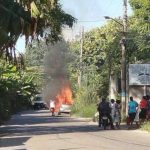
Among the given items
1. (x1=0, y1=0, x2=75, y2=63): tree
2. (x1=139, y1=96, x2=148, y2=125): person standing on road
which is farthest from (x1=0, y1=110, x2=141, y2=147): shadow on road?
(x1=0, y1=0, x2=75, y2=63): tree

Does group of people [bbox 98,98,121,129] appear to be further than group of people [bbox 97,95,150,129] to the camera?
Yes

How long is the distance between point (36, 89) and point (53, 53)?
32400 mm

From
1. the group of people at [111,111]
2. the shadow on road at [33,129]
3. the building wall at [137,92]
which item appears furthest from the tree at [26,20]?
the building wall at [137,92]

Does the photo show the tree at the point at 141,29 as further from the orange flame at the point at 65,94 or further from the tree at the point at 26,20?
the orange flame at the point at 65,94

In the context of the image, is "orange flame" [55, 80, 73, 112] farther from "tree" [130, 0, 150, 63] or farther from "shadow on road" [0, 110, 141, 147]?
"shadow on road" [0, 110, 141, 147]

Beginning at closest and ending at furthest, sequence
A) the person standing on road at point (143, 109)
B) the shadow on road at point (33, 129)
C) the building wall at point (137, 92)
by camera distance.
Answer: the shadow on road at point (33, 129) → the person standing on road at point (143, 109) → the building wall at point (137, 92)

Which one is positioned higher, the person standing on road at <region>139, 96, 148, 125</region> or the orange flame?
the orange flame

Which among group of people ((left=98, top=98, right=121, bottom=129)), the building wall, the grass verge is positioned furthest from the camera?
the grass verge

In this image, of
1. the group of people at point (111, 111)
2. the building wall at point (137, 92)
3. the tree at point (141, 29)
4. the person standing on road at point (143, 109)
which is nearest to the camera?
the person standing on road at point (143, 109)

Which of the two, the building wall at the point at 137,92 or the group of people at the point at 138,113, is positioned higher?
the building wall at the point at 137,92

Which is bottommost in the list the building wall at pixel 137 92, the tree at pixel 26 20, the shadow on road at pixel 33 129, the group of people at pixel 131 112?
the shadow on road at pixel 33 129

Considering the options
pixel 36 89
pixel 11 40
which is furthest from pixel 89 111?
pixel 36 89

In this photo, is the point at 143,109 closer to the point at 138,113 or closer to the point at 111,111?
the point at 138,113

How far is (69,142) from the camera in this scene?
22594mm
